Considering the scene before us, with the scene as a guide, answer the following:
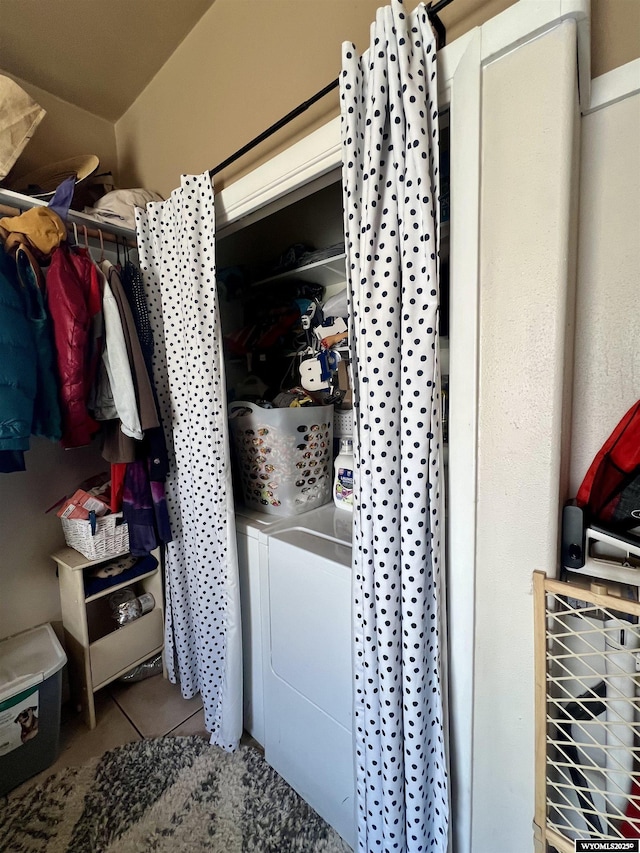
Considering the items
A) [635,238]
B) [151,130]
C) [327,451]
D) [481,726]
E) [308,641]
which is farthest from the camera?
[151,130]

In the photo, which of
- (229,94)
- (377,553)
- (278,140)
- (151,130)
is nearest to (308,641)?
(377,553)

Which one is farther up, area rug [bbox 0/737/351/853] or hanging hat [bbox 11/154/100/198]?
hanging hat [bbox 11/154/100/198]

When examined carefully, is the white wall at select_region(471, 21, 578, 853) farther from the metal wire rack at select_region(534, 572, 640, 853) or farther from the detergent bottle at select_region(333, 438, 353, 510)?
the detergent bottle at select_region(333, 438, 353, 510)

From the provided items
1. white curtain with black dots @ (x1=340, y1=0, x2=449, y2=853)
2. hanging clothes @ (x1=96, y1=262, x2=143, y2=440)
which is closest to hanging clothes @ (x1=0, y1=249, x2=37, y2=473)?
hanging clothes @ (x1=96, y1=262, x2=143, y2=440)

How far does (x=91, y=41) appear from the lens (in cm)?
145

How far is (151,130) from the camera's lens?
1.69 m

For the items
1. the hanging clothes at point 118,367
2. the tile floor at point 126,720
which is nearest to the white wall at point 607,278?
the hanging clothes at point 118,367

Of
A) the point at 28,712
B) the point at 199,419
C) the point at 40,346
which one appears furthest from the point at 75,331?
the point at 28,712

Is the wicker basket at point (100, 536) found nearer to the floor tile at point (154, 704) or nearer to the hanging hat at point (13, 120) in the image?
the floor tile at point (154, 704)

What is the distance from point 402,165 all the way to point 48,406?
1275 millimetres

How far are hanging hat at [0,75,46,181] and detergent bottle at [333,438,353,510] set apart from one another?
1.63 m

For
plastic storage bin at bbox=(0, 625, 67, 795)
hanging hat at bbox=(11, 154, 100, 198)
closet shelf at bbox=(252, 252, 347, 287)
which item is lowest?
plastic storage bin at bbox=(0, 625, 67, 795)

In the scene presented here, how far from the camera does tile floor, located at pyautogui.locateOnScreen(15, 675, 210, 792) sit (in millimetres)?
1456

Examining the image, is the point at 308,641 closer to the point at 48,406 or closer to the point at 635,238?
the point at 48,406
